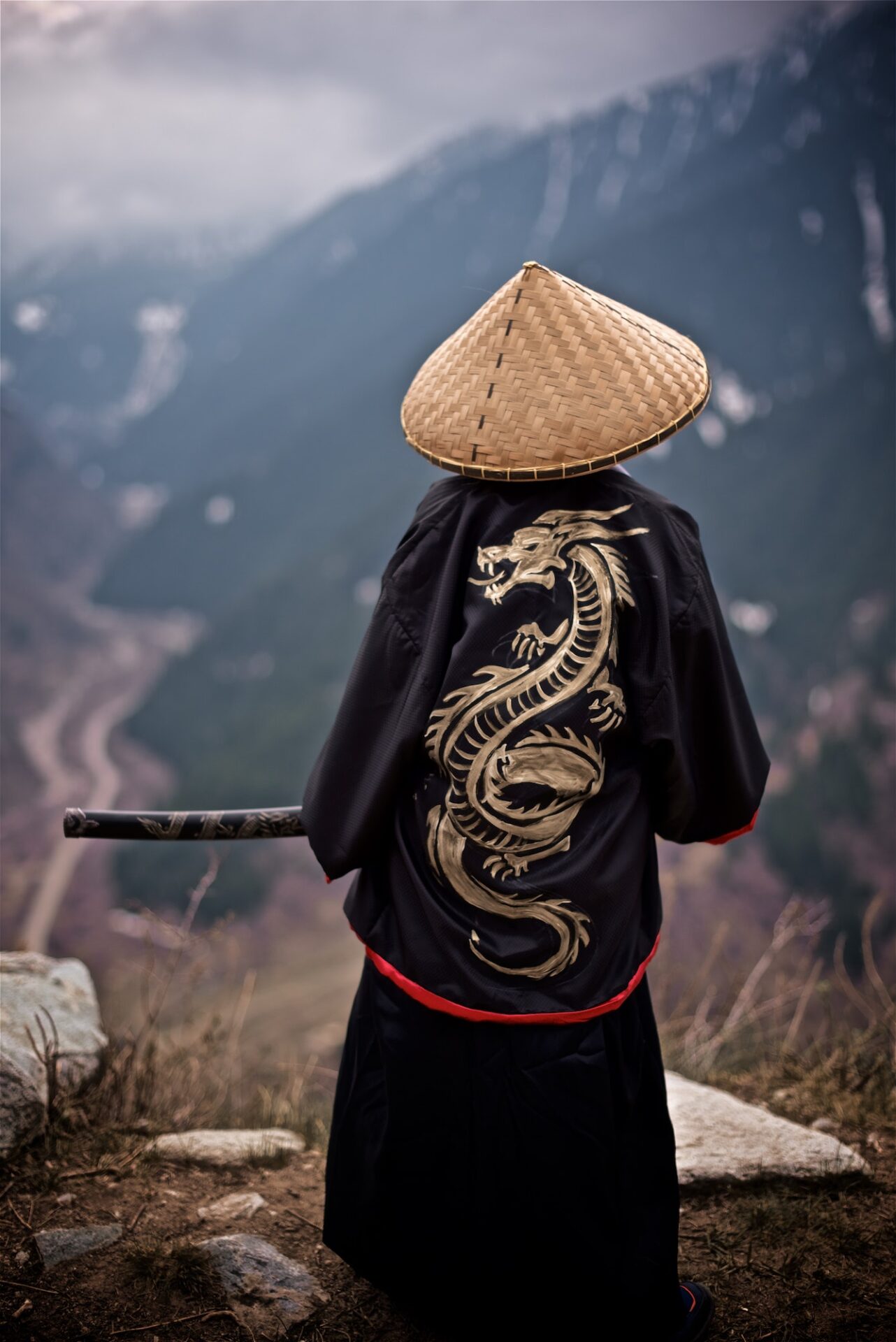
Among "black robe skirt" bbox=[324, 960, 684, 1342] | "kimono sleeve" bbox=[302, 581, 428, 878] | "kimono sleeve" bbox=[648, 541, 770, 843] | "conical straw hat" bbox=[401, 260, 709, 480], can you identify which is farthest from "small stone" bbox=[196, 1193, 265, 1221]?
"conical straw hat" bbox=[401, 260, 709, 480]

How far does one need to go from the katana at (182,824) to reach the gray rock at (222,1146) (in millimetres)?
850

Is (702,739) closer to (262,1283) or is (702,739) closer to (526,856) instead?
(526,856)

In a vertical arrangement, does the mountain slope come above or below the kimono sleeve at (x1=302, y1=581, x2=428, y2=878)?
above

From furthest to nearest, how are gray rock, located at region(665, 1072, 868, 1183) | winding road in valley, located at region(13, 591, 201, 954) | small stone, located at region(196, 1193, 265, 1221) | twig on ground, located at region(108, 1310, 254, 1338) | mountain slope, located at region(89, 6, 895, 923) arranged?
mountain slope, located at region(89, 6, 895, 923)
winding road in valley, located at region(13, 591, 201, 954)
gray rock, located at region(665, 1072, 868, 1183)
small stone, located at region(196, 1193, 265, 1221)
twig on ground, located at region(108, 1310, 254, 1338)

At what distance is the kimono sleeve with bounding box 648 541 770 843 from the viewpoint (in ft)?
5.04

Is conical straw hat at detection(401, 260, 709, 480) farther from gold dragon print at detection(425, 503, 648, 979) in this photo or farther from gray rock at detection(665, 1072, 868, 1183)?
gray rock at detection(665, 1072, 868, 1183)

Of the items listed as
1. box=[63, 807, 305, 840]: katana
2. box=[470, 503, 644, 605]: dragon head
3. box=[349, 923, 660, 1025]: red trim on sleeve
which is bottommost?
box=[349, 923, 660, 1025]: red trim on sleeve

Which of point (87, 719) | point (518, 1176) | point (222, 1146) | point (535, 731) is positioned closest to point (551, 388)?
point (535, 731)

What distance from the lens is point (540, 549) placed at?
1.51m

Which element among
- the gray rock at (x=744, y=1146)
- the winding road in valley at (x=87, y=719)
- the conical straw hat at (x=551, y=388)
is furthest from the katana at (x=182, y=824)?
the winding road in valley at (x=87, y=719)

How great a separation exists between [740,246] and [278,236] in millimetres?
31108

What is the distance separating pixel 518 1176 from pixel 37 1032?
1281mm

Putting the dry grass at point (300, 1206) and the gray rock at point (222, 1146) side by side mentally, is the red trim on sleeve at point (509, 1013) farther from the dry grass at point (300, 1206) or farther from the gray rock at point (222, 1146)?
the gray rock at point (222, 1146)

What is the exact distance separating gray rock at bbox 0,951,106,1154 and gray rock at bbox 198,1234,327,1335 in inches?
19.5
